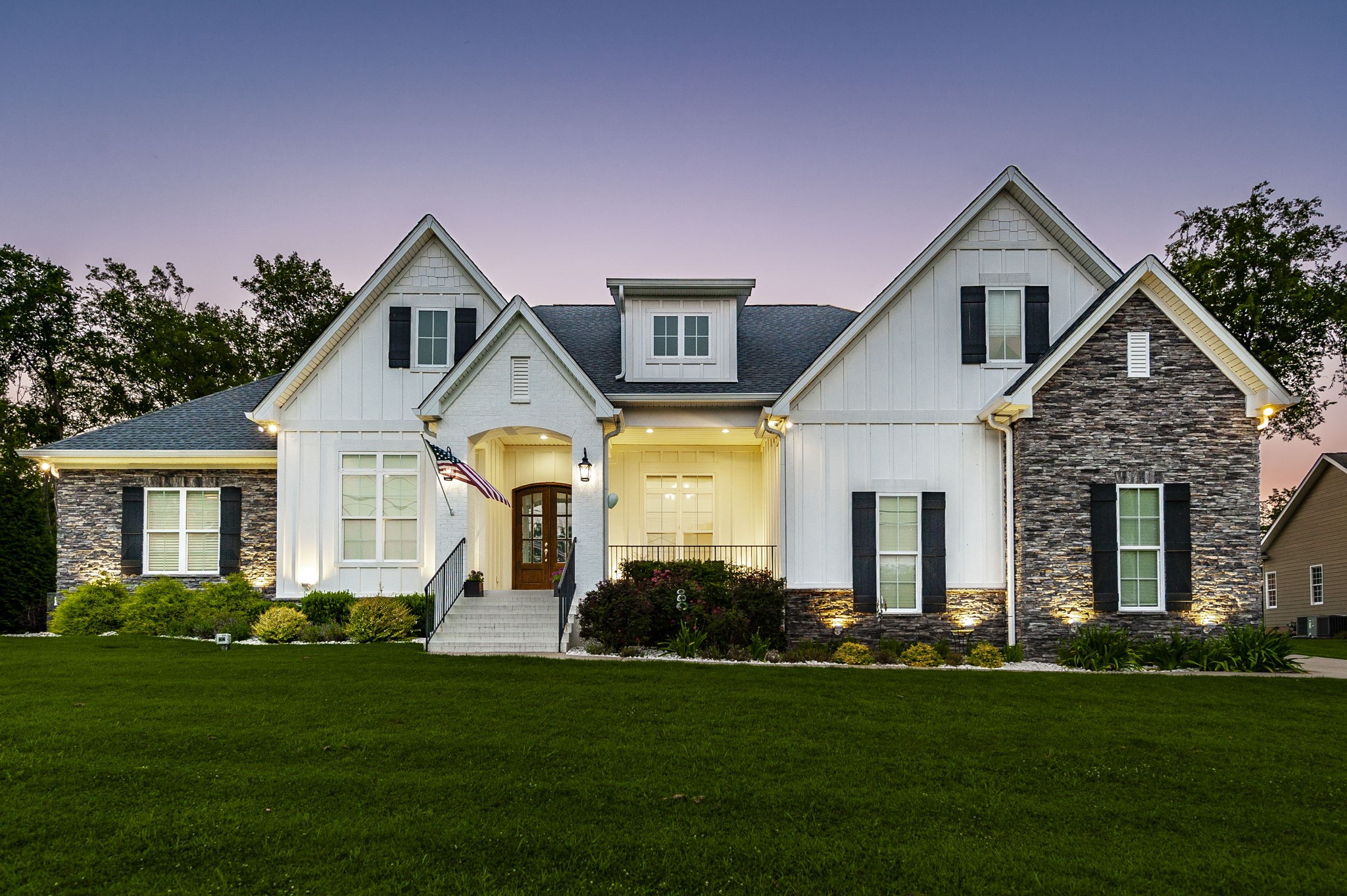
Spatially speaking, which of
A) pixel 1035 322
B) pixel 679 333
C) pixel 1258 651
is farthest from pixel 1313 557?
→ pixel 679 333

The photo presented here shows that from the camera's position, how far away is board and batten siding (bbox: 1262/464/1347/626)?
1129 inches

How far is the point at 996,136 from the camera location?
18.0 metres

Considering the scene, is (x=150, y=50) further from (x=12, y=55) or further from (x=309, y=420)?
(x=309, y=420)

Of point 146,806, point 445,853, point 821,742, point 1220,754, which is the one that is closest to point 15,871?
point 146,806

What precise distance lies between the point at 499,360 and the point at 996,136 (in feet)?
39.9

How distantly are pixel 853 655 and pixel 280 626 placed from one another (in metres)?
9.87

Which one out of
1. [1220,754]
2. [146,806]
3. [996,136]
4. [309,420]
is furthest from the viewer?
[996,136]

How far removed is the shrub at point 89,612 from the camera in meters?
15.1

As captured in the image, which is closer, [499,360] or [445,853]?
[445,853]

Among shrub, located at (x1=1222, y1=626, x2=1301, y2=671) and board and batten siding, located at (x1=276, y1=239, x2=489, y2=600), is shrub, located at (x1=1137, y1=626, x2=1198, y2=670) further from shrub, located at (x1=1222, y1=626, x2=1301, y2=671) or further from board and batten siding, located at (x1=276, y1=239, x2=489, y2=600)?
board and batten siding, located at (x1=276, y1=239, x2=489, y2=600)

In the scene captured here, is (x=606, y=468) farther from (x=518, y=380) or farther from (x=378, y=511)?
(x=378, y=511)

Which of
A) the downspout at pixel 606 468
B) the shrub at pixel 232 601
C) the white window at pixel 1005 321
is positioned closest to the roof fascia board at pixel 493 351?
the downspout at pixel 606 468

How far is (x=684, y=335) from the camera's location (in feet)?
52.7

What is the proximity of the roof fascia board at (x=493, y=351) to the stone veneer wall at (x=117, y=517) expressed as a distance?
4.62 m
